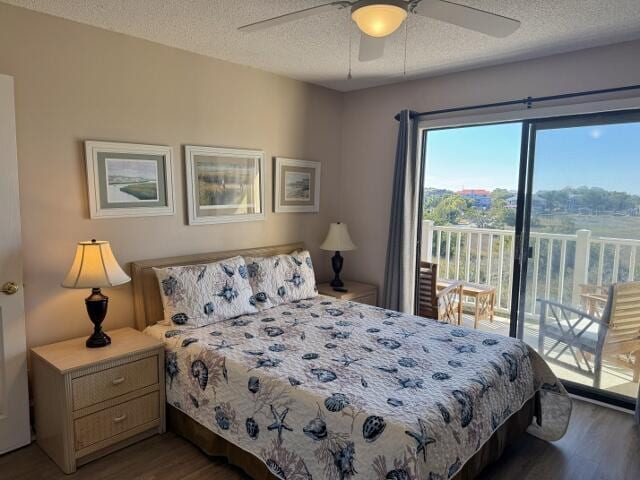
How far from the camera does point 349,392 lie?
1.95m

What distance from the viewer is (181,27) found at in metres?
2.69

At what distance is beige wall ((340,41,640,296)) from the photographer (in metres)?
2.97

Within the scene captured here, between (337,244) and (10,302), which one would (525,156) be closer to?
(337,244)

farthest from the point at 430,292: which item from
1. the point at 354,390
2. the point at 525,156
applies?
the point at 354,390

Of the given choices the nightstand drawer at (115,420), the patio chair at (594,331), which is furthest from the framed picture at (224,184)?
the patio chair at (594,331)

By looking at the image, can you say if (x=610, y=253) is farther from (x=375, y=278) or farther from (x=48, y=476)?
(x=48, y=476)

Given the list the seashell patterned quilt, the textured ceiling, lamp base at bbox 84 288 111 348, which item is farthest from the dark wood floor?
the textured ceiling

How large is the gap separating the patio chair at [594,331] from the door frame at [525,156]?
0.15 meters

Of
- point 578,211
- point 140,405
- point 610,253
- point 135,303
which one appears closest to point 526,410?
point 610,253

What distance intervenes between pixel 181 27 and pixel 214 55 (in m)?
0.60

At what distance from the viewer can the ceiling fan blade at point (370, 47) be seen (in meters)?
2.22

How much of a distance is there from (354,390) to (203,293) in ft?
4.46

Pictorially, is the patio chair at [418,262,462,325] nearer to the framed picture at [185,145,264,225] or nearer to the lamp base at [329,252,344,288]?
the lamp base at [329,252,344,288]

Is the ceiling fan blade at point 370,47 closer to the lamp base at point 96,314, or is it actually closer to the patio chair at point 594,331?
the lamp base at point 96,314
